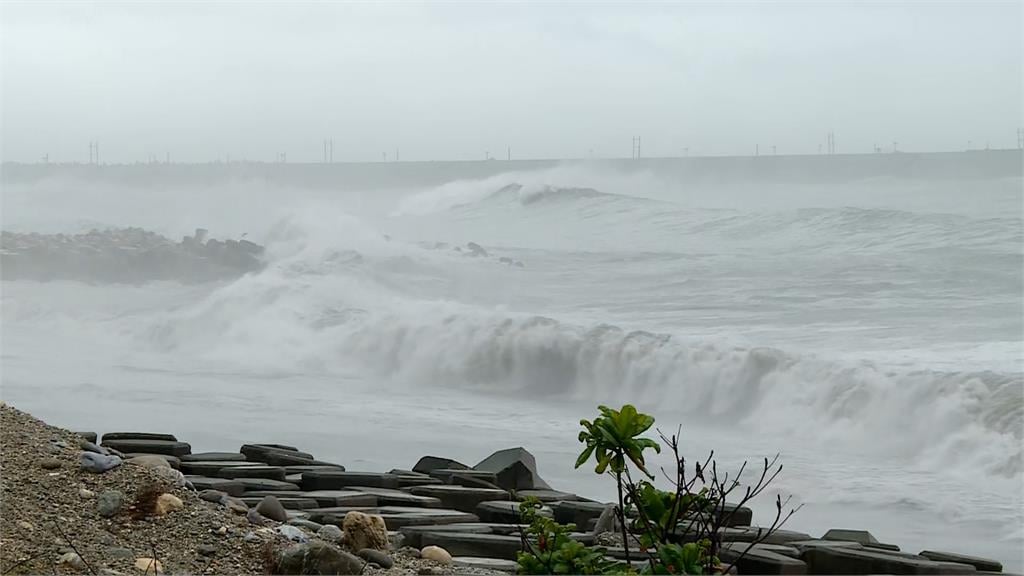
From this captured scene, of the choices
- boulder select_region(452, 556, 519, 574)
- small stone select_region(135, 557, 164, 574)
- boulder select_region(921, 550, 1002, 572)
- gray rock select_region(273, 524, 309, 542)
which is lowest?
boulder select_region(921, 550, 1002, 572)

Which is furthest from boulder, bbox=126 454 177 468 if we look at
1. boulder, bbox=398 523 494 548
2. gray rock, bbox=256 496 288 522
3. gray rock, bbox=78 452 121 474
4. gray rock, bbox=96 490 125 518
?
boulder, bbox=398 523 494 548

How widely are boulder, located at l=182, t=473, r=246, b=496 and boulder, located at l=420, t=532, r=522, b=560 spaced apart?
1155mm

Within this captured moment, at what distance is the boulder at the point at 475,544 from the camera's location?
14.9 feet

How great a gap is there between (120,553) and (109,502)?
1.37 ft

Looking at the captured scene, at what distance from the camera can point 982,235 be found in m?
23.2

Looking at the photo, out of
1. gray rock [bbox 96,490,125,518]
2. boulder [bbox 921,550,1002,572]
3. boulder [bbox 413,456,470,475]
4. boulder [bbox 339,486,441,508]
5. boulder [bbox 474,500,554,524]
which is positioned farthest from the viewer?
boulder [bbox 413,456,470,475]

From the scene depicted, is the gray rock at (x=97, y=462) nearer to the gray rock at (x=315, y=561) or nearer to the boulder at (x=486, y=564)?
the gray rock at (x=315, y=561)

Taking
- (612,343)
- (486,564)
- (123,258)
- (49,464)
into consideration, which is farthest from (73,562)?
(123,258)

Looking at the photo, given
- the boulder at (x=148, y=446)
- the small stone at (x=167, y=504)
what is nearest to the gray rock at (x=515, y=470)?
the boulder at (x=148, y=446)

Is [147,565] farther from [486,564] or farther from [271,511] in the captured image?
[486,564]

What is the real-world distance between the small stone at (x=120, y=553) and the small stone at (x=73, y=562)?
116mm

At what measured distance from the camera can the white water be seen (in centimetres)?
946

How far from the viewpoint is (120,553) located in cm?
364

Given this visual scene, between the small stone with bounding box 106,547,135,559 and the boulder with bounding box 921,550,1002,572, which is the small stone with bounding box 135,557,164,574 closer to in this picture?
the small stone with bounding box 106,547,135,559
